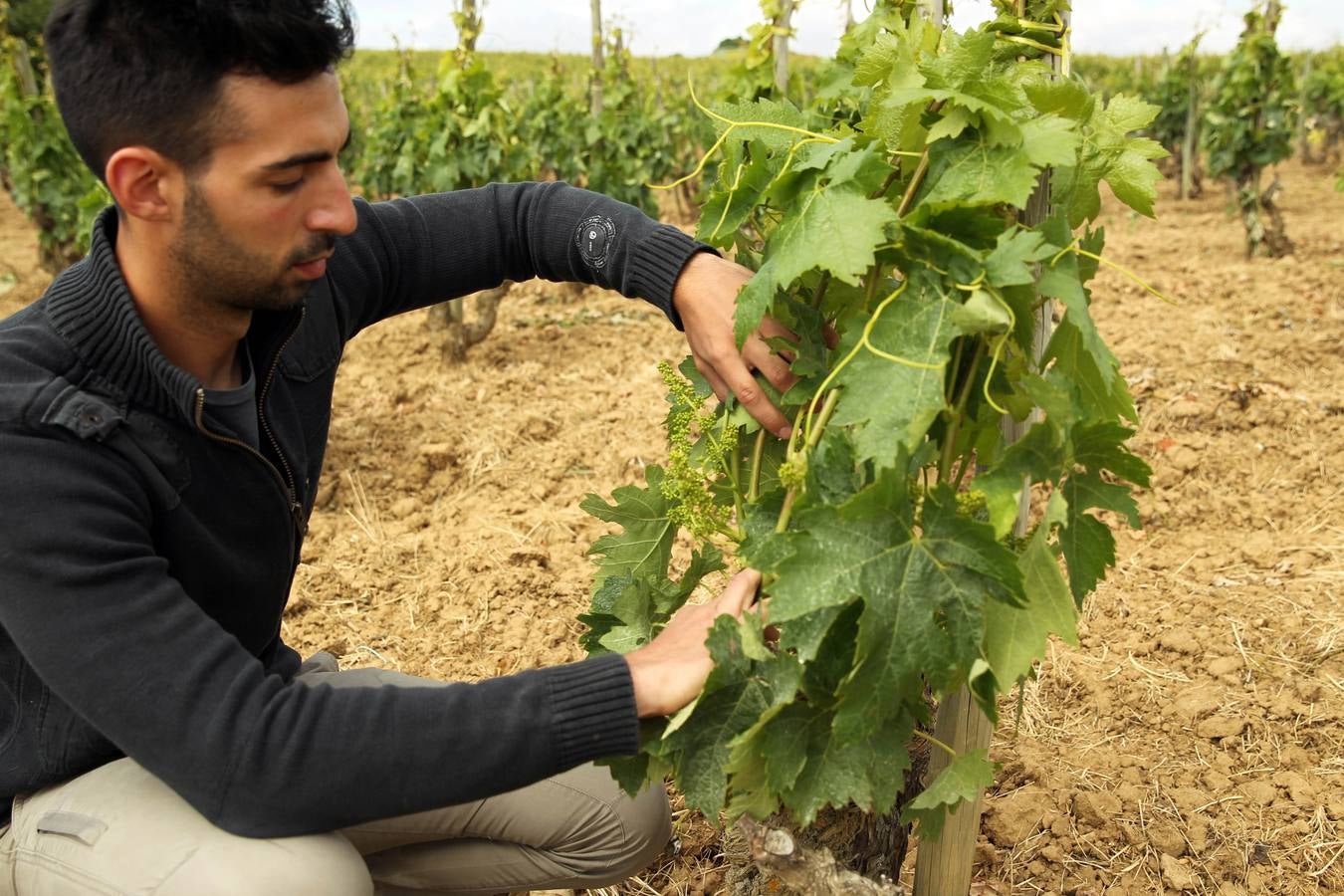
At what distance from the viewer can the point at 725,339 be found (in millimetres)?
1912

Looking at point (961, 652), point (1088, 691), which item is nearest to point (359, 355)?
point (1088, 691)

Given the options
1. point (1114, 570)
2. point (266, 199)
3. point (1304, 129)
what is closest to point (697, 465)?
point (266, 199)

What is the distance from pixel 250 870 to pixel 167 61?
1.23 metres

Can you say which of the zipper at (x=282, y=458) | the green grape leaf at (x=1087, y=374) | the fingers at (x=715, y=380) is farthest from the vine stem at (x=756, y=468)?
the zipper at (x=282, y=458)

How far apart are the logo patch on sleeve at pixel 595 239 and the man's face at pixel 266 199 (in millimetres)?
645

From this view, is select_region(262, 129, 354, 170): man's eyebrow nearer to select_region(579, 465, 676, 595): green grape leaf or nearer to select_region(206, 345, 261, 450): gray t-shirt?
select_region(206, 345, 261, 450): gray t-shirt

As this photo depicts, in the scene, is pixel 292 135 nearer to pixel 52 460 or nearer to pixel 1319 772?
pixel 52 460

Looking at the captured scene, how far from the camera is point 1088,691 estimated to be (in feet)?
10.7

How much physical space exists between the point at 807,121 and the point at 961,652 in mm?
957

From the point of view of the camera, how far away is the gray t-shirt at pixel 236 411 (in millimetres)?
1823

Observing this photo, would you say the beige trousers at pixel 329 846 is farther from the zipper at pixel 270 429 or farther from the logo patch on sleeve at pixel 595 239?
the logo patch on sleeve at pixel 595 239

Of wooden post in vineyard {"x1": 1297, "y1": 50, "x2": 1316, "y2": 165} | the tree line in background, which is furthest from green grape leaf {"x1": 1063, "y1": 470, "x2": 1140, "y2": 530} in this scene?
wooden post in vineyard {"x1": 1297, "y1": 50, "x2": 1316, "y2": 165}

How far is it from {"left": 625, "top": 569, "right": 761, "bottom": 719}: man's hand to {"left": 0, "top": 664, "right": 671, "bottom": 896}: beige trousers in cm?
63

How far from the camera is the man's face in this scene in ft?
5.30
